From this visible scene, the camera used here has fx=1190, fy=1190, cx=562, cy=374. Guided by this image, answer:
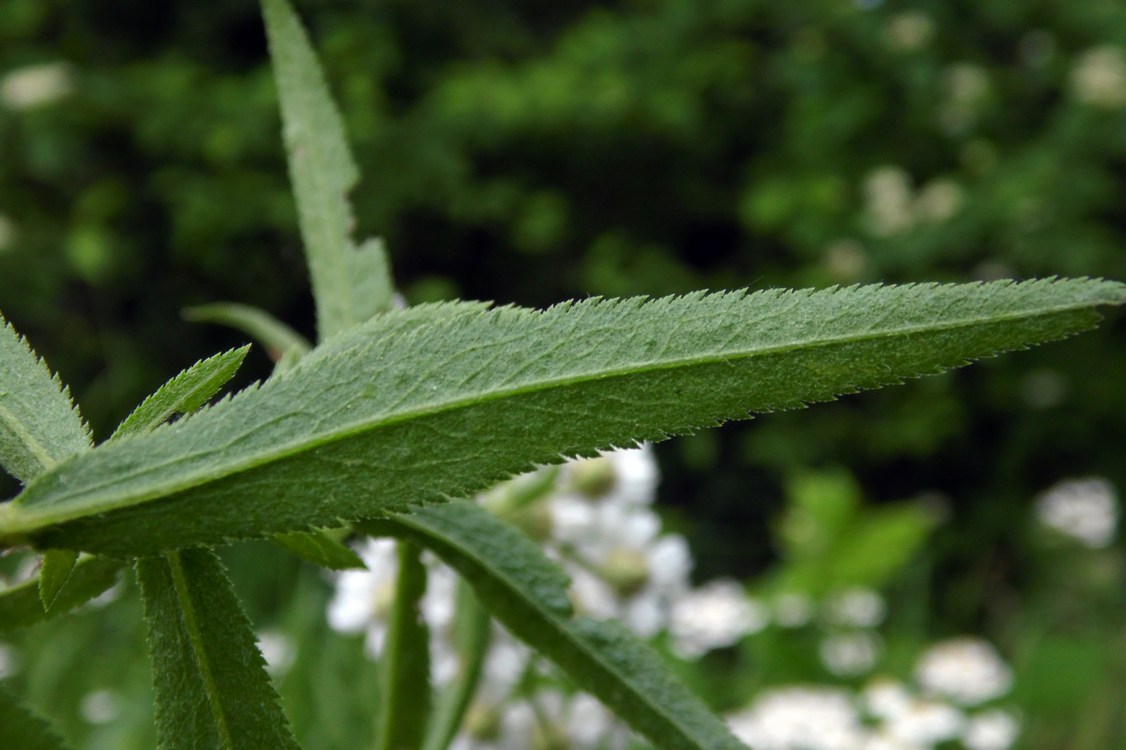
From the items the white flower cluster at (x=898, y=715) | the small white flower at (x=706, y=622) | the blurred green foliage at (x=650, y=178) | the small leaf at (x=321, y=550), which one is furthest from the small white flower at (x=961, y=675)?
the small leaf at (x=321, y=550)

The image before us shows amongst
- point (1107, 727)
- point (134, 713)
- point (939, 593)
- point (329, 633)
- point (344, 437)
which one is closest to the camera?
point (344, 437)

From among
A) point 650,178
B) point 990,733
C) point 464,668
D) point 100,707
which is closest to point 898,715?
point 990,733

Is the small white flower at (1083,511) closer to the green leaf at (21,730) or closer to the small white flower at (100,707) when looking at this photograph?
the small white flower at (100,707)

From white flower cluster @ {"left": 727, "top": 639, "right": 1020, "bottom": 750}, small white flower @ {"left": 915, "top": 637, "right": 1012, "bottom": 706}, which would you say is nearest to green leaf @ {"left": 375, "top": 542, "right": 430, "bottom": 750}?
white flower cluster @ {"left": 727, "top": 639, "right": 1020, "bottom": 750}

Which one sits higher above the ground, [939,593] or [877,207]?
[877,207]

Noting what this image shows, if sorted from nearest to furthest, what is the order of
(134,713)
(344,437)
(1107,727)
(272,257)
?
(344,437), (134,713), (1107,727), (272,257)

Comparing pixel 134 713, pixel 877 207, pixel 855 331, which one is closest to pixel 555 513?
pixel 855 331

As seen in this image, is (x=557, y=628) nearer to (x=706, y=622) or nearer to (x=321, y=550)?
(x=321, y=550)

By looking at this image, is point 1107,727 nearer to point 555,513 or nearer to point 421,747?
point 555,513
